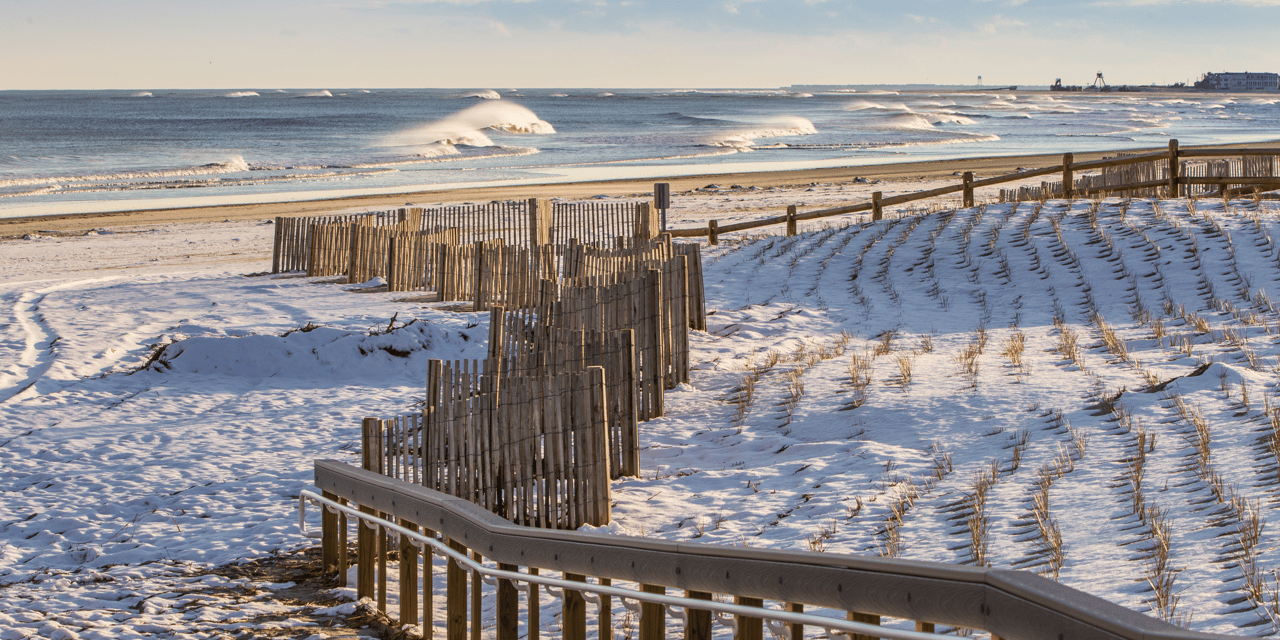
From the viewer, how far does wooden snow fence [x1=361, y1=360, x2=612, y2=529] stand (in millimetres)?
5777

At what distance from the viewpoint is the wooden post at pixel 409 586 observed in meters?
4.45

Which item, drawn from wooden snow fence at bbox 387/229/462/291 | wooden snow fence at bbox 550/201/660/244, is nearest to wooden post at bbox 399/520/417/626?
wooden snow fence at bbox 387/229/462/291

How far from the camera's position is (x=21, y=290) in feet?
49.5

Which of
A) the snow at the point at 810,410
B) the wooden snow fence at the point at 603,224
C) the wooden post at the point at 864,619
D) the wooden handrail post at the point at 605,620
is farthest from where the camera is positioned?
the wooden snow fence at the point at 603,224

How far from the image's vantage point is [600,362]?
280 inches

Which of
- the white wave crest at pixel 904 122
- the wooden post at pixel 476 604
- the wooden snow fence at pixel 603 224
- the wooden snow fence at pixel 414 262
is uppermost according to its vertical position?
the white wave crest at pixel 904 122

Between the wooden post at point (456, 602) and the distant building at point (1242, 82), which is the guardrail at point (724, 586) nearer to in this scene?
the wooden post at point (456, 602)

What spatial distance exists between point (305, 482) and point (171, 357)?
4.06 meters

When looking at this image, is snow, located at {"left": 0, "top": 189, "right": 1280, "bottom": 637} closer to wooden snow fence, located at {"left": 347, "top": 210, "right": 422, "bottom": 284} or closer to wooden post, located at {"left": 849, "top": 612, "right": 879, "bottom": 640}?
wooden snow fence, located at {"left": 347, "top": 210, "right": 422, "bottom": 284}

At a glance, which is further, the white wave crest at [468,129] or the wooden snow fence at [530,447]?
the white wave crest at [468,129]

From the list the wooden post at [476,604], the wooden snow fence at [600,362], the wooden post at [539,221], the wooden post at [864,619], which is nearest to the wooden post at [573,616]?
the wooden post at [476,604]

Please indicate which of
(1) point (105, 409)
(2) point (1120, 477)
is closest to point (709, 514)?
(2) point (1120, 477)

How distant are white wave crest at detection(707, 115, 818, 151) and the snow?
50.4m

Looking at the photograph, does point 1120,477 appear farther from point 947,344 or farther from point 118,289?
point 118,289
